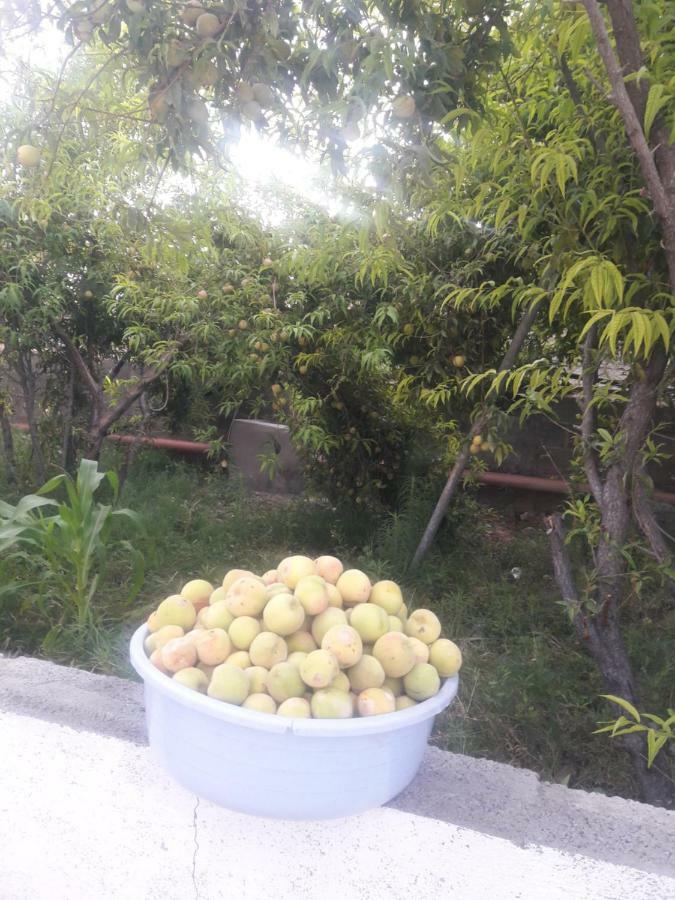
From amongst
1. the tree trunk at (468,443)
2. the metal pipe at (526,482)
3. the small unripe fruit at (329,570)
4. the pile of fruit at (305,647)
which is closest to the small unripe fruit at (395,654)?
the pile of fruit at (305,647)

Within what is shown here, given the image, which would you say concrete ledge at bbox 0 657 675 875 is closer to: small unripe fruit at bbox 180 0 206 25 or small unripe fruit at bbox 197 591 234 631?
small unripe fruit at bbox 197 591 234 631

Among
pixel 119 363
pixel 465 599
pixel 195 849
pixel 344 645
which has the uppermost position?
pixel 119 363

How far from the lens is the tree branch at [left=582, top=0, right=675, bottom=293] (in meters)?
1.50

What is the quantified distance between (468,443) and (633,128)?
1.73m

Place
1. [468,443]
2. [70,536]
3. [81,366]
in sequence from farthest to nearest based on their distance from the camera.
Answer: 1. [81,366]
2. [468,443]
3. [70,536]

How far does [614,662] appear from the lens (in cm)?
225

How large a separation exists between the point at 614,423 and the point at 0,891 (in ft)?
7.66

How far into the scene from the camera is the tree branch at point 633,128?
1502mm

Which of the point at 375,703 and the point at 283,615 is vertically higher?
the point at 283,615

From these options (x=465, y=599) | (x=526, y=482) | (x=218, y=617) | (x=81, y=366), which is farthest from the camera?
(x=526, y=482)

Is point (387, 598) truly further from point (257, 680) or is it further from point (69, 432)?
point (69, 432)

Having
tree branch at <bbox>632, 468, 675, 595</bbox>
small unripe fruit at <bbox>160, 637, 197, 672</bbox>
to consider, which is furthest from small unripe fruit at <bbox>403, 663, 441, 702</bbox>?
tree branch at <bbox>632, 468, 675, 595</bbox>

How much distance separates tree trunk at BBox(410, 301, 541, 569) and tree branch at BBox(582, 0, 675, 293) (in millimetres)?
1086

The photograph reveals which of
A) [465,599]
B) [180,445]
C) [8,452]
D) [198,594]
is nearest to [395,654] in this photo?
[198,594]
